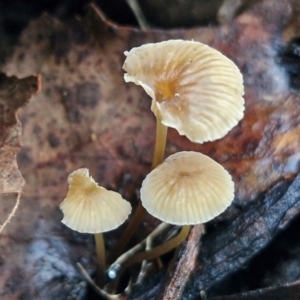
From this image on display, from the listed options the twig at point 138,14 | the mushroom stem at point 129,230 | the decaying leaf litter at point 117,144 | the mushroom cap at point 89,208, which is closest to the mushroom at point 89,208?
the mushroom cap at point 89,208

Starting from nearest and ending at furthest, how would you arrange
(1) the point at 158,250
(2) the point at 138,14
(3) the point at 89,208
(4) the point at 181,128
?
(4) the point at 181,128 → (3) the point at 89,208 → (1) the point at 158,250 → (2) the point at 138,14

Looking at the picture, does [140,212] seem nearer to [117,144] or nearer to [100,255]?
[100,255]

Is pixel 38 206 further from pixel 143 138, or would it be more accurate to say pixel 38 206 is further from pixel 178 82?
pixel 178 82

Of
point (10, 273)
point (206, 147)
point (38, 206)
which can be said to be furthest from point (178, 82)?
point (10, 273)

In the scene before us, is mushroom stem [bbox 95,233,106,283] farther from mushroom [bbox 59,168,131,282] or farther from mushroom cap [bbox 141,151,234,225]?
mushroom cap [bbox 141,151,234,225]

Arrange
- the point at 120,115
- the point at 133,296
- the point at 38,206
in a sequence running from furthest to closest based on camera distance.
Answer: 1. the point at 120,115
2. the point at 38,206
3. the point at 133,296

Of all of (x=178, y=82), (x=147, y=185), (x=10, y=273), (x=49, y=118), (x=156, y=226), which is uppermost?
(x=178, y=82)

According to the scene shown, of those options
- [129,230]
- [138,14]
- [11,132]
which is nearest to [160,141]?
[129,230]
